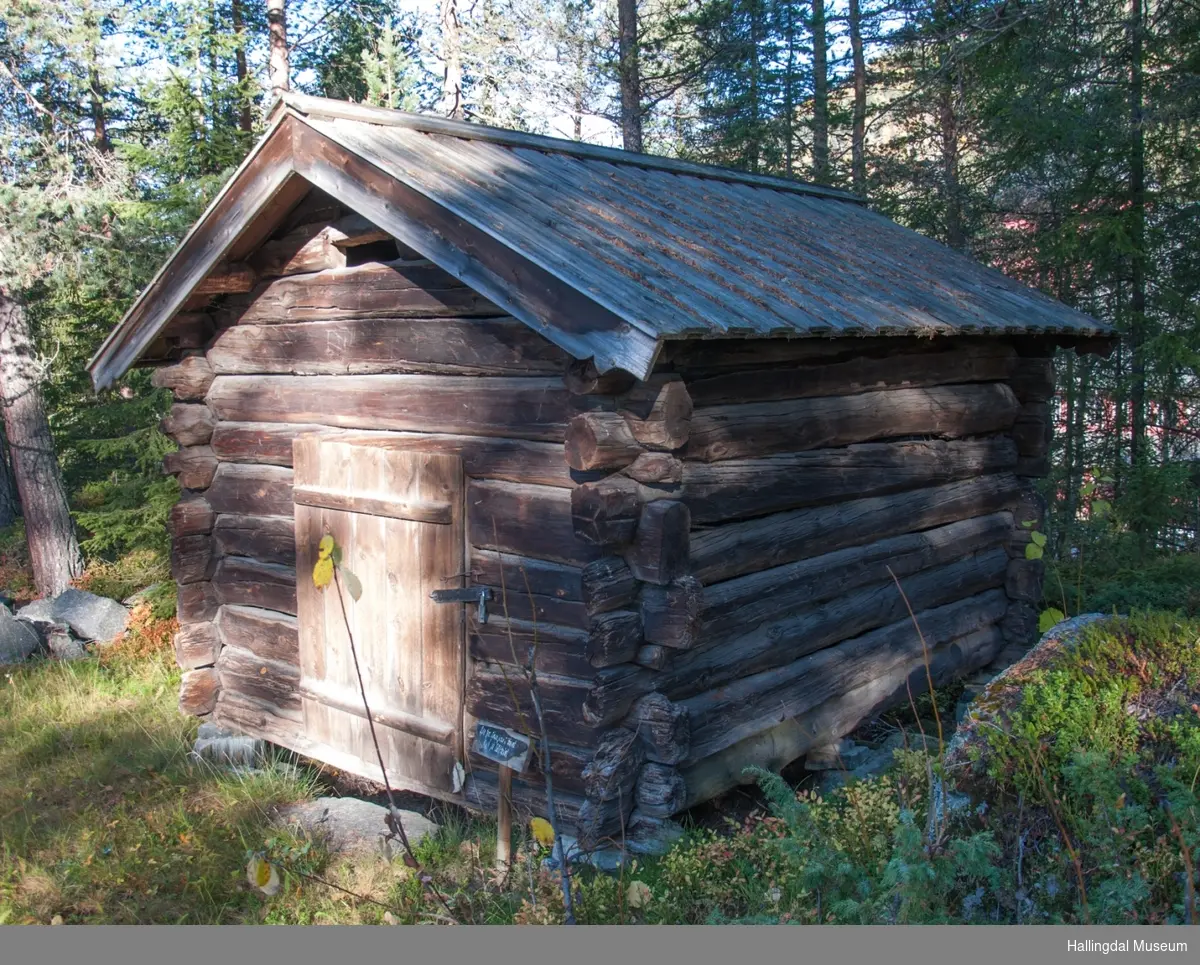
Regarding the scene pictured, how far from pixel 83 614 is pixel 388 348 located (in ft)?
20.2

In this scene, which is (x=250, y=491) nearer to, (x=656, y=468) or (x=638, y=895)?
(x=656, y=468)

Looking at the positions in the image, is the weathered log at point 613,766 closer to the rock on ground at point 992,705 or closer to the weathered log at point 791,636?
the weathered log at point 791,636

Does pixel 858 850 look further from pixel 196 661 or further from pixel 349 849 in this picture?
pixel 196 661

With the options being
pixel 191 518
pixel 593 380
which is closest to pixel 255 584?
pixel 191 518

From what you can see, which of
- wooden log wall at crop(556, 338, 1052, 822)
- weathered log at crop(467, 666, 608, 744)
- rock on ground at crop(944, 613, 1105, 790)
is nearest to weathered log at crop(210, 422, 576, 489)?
wooden log wall at crop(556, 338, 1052, 822)

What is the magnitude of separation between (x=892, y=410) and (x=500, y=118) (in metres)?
13.6

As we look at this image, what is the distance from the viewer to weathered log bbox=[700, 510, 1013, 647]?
5383 millimetres

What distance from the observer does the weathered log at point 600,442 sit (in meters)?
4.66

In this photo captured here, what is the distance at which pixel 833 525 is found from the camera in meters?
6.09

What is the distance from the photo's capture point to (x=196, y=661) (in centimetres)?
716

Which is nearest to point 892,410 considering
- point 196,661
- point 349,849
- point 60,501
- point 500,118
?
point 349,849

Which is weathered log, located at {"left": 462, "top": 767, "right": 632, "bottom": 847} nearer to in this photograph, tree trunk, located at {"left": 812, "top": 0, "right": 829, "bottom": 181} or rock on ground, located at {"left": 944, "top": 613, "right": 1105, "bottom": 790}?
rock on ground, located at {"left": 944, "top": 613, "right": 1105, "bottom": 790}

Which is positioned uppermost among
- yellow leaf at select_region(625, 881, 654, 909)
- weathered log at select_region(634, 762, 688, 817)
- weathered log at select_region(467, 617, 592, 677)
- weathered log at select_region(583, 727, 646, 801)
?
weathered log at select_region(467, 617, 592, 677)

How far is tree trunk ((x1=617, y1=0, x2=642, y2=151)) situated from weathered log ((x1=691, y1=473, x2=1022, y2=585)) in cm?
1093
